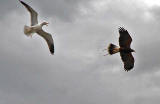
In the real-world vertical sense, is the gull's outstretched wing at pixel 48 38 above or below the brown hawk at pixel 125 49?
above

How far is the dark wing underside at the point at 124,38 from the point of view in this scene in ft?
138

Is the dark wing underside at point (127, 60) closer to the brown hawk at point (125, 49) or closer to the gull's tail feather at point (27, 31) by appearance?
the brown hawk at point (125, 49)

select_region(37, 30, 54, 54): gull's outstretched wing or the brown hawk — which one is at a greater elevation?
select_region(37, 30, 54, 54): gull's outstretched wing

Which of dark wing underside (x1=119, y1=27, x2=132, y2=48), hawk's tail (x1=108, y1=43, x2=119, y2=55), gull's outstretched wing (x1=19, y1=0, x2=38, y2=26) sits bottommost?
hawk's tail (x1=108, y1=43, x2=119, y2=55)

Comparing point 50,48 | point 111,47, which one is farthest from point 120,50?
point 50,48

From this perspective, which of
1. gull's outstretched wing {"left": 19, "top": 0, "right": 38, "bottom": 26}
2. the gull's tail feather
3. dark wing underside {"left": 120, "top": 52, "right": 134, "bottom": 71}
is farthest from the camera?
gull's outstretched wing {"left": 19, "top": 0, "right": 38, "bottom": 26}

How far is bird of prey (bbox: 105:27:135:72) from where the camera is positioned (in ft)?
138

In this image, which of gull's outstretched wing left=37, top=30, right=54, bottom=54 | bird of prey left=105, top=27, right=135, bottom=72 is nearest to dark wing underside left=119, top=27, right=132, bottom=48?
bird of prey left=105, top=27, right=135, bottom=72

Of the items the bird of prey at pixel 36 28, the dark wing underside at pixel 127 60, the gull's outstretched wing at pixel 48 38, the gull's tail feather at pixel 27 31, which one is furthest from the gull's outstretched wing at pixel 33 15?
the dark wing underside at pixel 127 60

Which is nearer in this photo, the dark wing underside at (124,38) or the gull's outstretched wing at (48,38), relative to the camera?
the dark wing underside at (124,38)

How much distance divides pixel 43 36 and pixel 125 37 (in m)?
7.91

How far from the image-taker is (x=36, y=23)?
4472 cm

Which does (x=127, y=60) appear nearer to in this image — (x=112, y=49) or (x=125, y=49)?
(x=125, y=49)

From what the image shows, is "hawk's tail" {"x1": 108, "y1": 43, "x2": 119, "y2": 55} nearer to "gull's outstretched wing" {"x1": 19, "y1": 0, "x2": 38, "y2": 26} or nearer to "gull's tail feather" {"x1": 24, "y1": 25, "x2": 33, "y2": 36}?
"gull's tail feather" {"x1": 24, "y1": 25, "x2": 33, "y2": 36}
